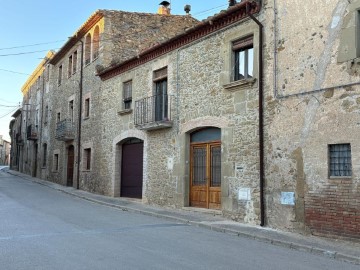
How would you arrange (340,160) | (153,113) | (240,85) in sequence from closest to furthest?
(340,160)
(240,85)
(153,113)

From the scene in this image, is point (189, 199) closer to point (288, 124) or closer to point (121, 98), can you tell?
point (288, 124)

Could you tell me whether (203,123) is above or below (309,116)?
above

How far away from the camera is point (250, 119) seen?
10617 mm

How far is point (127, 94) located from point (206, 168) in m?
6.10

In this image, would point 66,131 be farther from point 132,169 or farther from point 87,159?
point 132,169

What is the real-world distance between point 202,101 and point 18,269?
8024mm

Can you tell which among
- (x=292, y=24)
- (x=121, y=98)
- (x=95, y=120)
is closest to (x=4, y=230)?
(x=292, y=24)

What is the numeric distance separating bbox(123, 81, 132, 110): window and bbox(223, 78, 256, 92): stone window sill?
635cm

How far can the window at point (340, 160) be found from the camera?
842 cm

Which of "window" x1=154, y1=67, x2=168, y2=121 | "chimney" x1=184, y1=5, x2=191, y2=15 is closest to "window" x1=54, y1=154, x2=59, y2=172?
"chimney" x1=184, y1=5, x2=191, y2=15

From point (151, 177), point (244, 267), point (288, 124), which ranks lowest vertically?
point (244, 267)

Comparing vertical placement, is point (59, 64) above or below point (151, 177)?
above

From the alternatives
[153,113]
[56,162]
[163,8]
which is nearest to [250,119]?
[153,113]

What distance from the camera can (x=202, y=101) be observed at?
40.6 feet
